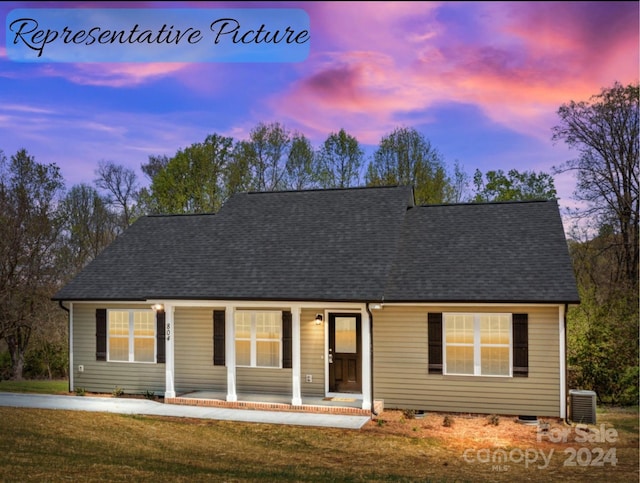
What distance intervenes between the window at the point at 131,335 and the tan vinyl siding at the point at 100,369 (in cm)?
18

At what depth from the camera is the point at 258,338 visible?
1623 cm

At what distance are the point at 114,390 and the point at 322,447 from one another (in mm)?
8317

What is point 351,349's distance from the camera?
15711mm

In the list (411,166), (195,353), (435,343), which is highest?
(411,166)

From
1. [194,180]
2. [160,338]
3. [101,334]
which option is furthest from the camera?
[194,180]

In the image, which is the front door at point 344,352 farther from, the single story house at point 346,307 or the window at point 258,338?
the window at point 258,338

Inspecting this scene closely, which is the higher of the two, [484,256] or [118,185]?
[118,185]

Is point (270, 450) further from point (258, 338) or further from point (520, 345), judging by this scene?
point (520, 345)

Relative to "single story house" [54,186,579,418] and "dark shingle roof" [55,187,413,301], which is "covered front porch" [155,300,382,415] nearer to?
"single story house" [54,186,579,418]

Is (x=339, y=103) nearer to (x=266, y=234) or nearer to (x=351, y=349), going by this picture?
(x=266, y=234)

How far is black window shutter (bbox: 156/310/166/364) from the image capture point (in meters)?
16.9

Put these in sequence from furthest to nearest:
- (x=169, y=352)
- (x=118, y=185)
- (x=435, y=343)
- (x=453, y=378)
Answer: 1. (x=118, y=185)
2. (x=169, y=352)
3. (x=435, y=343)
4. (x=453, y=378)

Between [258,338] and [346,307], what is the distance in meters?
2.70

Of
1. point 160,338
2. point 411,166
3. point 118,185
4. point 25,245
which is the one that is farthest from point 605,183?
point 118,185
